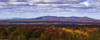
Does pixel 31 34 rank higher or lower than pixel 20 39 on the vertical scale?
lower

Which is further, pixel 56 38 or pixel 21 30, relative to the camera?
pixel 21 30

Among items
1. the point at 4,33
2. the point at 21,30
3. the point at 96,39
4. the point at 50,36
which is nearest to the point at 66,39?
the point at 50,36

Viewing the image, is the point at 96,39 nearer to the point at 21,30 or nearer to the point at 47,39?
the point at 47,39

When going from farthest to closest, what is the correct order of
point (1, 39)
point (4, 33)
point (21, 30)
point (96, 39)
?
point (4, 33) → point (21, 30) → point (1, 39) → point (96, 39)

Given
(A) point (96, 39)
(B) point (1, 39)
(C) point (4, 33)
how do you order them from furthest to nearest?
(C) point (4, 33)
(B) point (1, 39)
(A) point (96, 39)

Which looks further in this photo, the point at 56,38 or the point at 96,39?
the point at 56,38

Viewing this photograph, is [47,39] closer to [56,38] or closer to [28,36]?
[56,38]

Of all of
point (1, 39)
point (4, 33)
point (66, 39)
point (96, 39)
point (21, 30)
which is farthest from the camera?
point (4, 33)

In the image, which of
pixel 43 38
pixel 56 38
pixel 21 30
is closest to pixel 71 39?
pixel 56 38

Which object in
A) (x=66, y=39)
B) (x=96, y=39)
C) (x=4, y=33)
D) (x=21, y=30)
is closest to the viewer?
(x=96, y=39)
